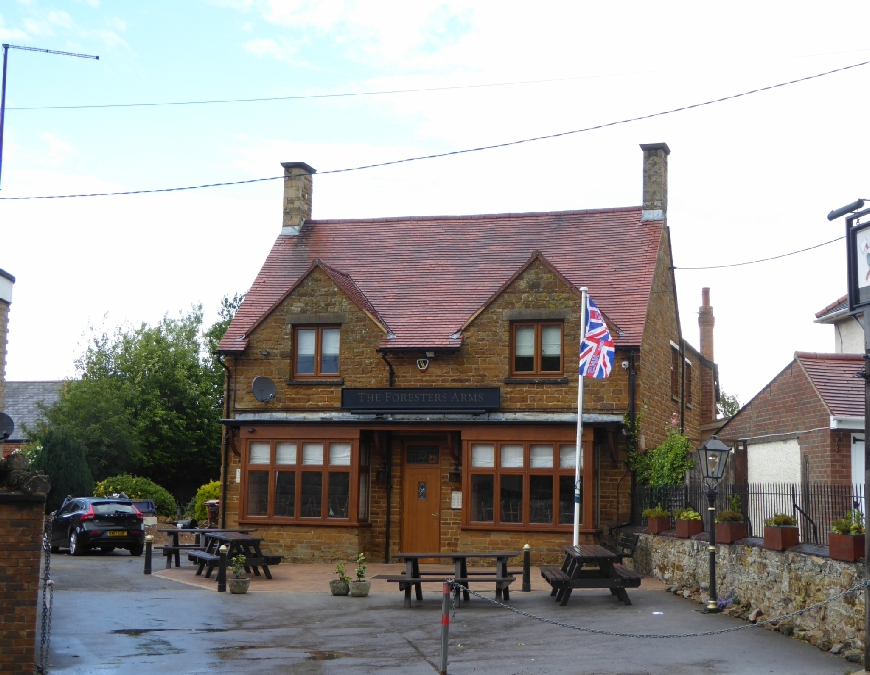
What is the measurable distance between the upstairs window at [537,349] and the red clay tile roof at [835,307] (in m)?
6.89

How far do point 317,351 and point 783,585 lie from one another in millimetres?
14364

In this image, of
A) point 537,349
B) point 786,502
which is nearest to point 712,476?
point 786,502

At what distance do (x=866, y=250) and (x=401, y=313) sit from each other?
1558 centimetres

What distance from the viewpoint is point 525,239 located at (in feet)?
90.6

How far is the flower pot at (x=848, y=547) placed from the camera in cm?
1147

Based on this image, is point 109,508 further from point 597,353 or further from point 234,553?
point 597,353

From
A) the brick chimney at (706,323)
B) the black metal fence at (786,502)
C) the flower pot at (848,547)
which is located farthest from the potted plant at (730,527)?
the brick chimney at (706,323)

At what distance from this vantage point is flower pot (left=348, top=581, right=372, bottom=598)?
57.8 ft

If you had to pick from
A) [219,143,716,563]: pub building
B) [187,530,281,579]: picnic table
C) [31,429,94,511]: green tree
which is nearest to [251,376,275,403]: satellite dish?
[219,143,716,563]: pub building

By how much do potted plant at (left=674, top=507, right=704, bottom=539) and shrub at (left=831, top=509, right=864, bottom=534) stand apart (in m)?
5.80

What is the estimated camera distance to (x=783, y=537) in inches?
532

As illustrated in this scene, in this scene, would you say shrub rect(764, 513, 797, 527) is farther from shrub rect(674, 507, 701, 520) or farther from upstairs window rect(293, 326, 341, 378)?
upstairs window rect(293, 326, 341, 378)

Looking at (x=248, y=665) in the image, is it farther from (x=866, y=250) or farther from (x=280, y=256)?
(x=280, y=256)

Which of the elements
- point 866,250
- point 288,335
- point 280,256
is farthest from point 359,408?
point 866,250
